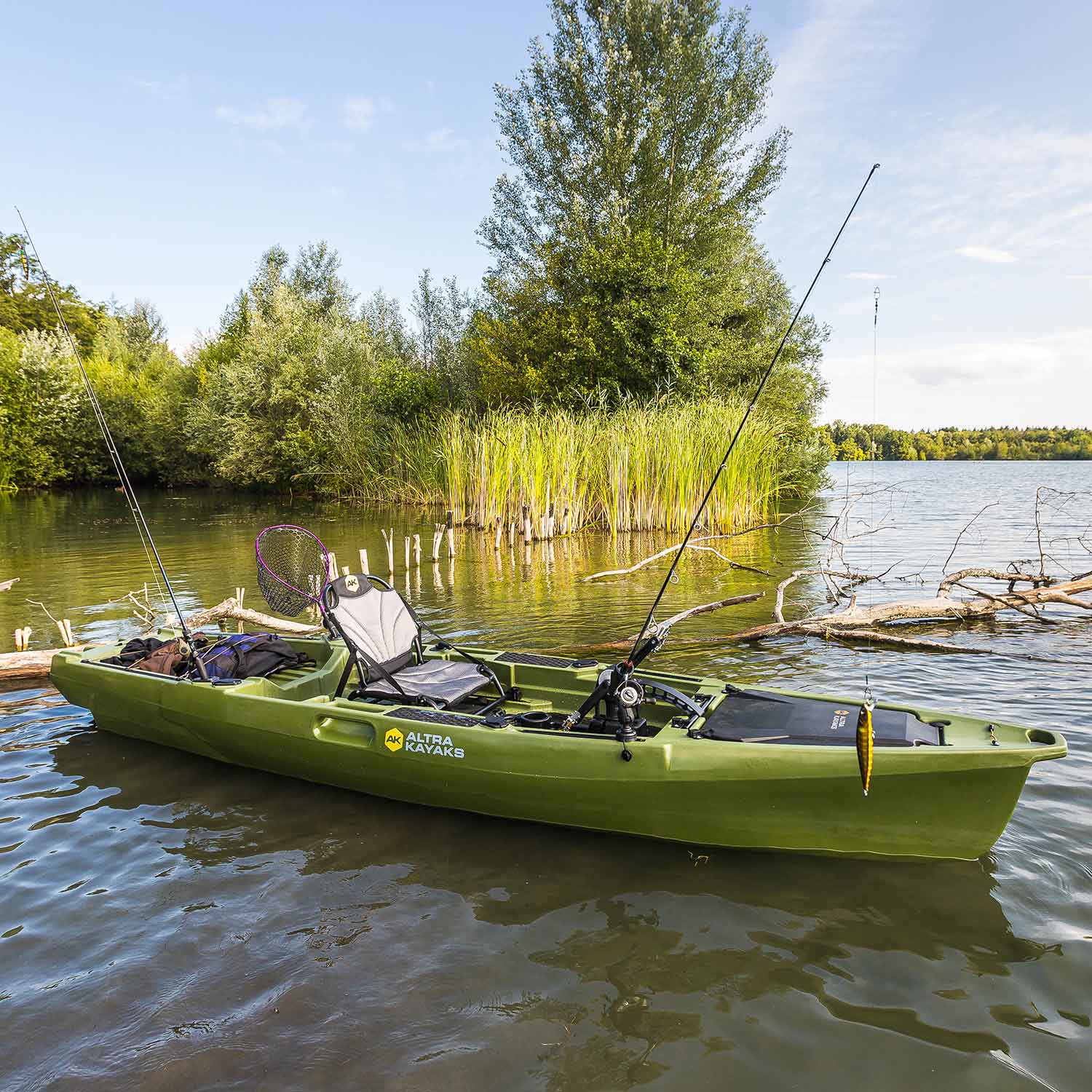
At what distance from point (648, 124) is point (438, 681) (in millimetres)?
24731

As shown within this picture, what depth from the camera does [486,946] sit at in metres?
3.21

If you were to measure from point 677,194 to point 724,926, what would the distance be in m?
25.7

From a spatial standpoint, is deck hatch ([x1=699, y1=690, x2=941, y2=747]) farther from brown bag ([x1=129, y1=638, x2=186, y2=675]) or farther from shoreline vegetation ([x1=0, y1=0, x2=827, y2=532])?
shoreline vegetation ([x1=0, y1=0, x2=827, y2=532])

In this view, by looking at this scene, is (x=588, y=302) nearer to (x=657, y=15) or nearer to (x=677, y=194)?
(x=677, y=194)

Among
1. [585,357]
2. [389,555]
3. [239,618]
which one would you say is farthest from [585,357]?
[239,618]

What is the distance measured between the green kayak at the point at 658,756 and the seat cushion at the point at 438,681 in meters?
0.06

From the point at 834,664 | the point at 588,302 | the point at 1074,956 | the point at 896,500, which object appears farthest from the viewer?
the point at 896,500

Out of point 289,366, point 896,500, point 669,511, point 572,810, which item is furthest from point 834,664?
point 289,366

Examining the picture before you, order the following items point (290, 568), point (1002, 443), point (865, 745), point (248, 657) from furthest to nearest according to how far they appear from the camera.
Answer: point (1002, 443) → point (290, 568) → point (248, 657) → point (865, 745)

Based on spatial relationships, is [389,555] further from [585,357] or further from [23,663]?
[585,357]

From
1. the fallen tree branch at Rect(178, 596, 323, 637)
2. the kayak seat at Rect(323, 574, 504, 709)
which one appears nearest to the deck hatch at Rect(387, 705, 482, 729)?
the kayak seat at Rect(323, 574, 504, 709)

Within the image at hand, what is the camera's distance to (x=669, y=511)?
609 inches

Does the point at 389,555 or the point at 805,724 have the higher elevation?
the point at 389,555

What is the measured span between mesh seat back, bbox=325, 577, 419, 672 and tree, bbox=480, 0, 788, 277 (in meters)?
21.6
